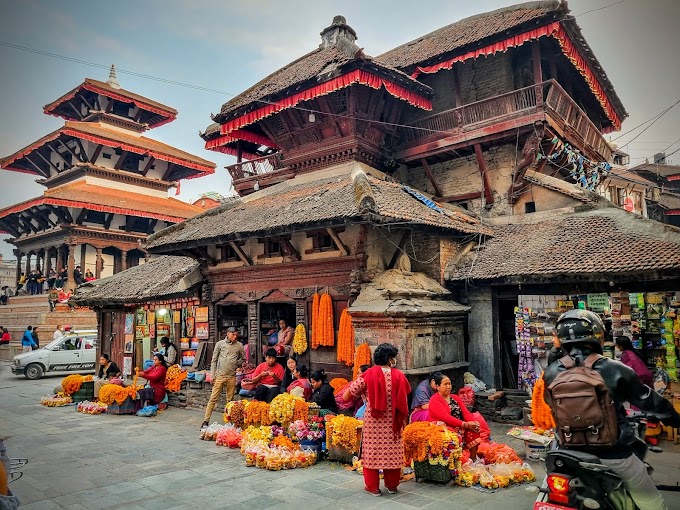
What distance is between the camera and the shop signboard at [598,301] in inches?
375

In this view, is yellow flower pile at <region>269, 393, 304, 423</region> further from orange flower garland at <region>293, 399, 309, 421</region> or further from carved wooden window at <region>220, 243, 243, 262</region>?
carved wooden window at <region>220, 243, 243, 262</region>

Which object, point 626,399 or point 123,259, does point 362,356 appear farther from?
point 123,259

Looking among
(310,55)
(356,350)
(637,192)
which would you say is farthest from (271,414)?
(637,192)

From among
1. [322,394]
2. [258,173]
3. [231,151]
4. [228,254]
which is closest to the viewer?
[322,394]

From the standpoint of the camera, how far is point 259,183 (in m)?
15.3

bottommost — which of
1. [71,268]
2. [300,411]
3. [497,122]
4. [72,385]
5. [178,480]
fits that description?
[178,480]

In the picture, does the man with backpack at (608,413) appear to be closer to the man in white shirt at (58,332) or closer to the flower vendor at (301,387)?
the flower vendor at (301,387)

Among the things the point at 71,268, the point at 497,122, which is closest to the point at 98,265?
the point at 71,268

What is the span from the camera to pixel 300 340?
37.1 ft

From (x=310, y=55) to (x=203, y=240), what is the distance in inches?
286

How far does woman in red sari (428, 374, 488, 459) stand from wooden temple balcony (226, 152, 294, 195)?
29.9ft

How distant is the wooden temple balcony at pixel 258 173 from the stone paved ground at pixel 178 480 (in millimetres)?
7739

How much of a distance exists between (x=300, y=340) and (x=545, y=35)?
935 centimetres

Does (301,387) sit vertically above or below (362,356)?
below
